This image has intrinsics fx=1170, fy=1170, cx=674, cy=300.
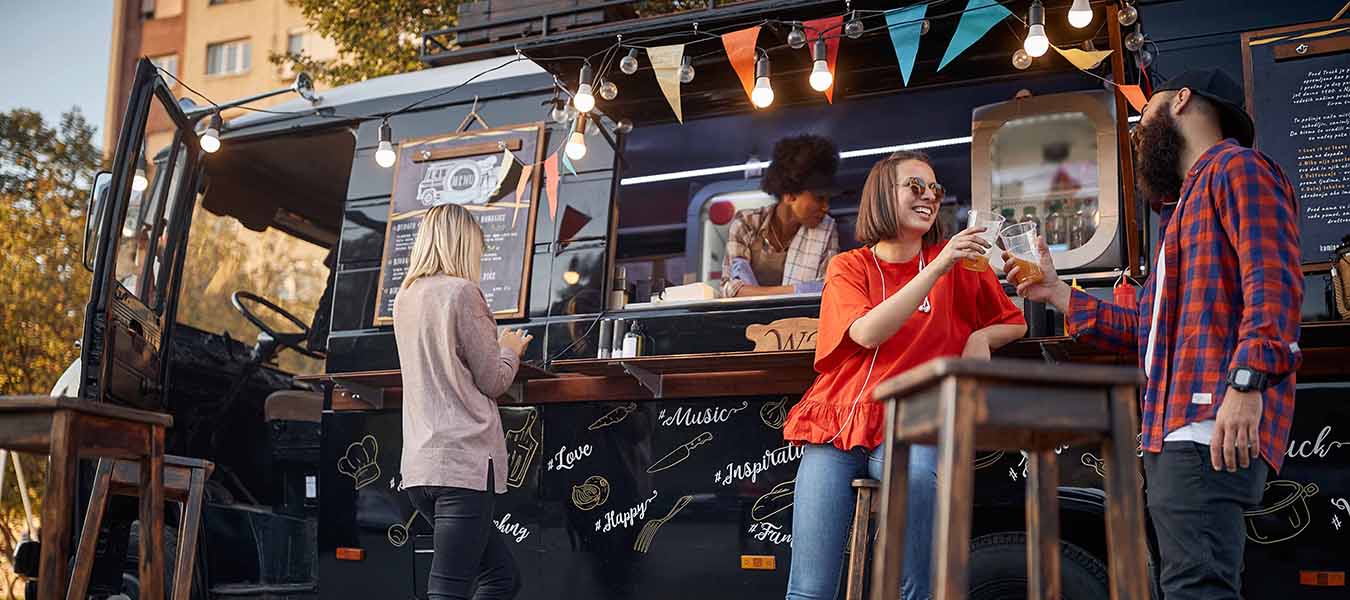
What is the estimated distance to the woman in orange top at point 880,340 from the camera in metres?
3.22

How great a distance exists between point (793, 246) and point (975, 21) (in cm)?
209

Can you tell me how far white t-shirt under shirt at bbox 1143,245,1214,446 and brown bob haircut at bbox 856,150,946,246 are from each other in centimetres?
79

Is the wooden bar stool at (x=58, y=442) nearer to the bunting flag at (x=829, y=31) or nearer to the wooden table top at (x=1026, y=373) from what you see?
the wooden table top at (x=1026, y=373)

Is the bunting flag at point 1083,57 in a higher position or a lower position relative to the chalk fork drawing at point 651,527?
higher

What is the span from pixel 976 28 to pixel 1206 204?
70.5 inches

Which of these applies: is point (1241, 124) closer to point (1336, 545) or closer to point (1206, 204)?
point (1206, 204)

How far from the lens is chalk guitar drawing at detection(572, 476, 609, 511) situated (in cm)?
480

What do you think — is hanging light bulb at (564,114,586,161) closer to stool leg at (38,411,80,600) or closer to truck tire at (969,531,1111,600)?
truck tire at (969,531,1111,600)

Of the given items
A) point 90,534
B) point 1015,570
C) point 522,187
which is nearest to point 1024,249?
point 1015,570

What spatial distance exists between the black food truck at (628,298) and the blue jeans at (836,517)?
103 centimetres

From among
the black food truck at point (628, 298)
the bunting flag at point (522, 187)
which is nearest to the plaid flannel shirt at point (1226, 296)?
the black food truck at point (628, 298)

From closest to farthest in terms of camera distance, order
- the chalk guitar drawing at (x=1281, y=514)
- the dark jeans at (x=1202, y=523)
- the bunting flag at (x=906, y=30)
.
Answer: the dark jeans at (x=1202, y=523) < the chalk guitar drawing at (x=1281, y=514) < the bunting flag at (x=906, y=30)

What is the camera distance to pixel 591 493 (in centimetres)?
483

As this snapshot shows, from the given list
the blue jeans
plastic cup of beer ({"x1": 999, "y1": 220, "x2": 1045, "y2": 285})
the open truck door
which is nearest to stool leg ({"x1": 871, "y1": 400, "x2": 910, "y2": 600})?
the blue jeans
